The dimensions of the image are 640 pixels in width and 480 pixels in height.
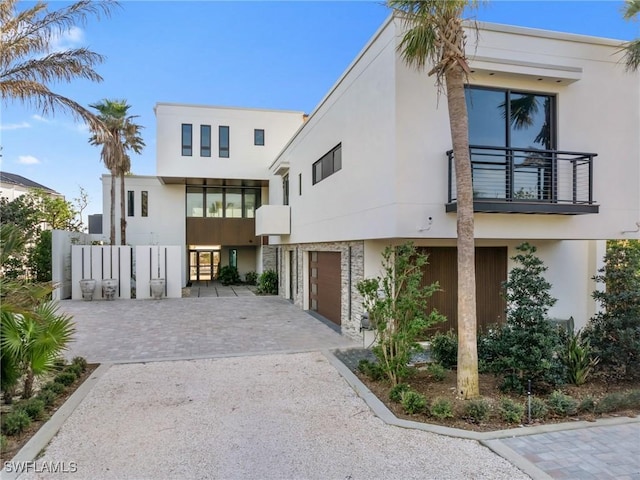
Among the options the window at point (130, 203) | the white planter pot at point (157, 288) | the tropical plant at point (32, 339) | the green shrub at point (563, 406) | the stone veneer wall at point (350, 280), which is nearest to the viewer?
the tropical plant at point (32, 339)

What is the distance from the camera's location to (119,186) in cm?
2159

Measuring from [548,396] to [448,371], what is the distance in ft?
5.52

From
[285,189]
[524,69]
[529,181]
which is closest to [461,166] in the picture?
[529,181]

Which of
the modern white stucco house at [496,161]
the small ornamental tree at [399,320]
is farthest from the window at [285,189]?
the small ornamental tree at [399,320]

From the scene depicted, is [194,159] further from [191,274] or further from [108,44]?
[108,44]

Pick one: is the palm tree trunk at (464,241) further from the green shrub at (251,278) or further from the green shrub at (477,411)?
the green shrub at (251,278)

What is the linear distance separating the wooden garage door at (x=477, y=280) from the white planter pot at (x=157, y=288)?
12.7m

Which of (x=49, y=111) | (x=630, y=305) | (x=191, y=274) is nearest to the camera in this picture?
(x=630, y=305)

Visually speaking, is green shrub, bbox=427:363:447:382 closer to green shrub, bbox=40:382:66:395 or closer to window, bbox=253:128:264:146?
green shrub, bbox=40:382:66:395

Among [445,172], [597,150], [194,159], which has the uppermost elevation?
[194,159]

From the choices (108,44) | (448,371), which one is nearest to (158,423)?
(448,371)

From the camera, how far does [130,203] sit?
2192 centimetres

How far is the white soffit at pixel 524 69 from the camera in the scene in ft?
24.5

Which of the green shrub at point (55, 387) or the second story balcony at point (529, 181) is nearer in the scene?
the green shrub at point (55, 387)
